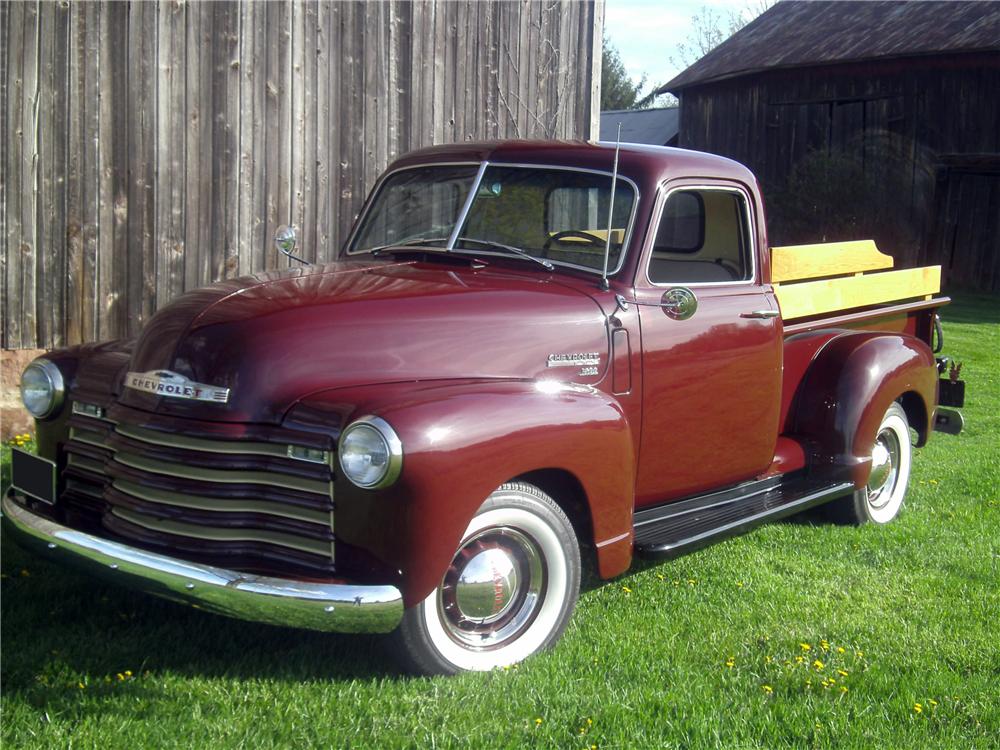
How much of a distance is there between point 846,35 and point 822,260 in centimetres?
1740

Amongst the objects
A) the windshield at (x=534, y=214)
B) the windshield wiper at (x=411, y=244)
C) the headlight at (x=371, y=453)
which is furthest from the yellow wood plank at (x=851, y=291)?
the headlight at (x=371, y=453)

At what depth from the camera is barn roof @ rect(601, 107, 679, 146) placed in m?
Result: 28.4

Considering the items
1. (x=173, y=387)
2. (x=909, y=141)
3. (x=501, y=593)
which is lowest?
(x=501, y=593)

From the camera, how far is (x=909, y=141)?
20281mm

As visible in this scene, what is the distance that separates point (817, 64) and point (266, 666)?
2001 centimetres

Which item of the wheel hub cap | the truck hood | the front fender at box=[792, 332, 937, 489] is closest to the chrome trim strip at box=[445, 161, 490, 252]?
the truck hood

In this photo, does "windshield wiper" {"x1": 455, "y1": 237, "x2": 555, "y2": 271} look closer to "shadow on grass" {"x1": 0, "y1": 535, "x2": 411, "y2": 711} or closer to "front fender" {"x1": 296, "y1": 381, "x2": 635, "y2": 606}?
"front fender" {"x1": 296, "y1": 381, "x2": 635, "y2": 606}

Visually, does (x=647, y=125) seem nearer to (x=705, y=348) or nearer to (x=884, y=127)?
(x=884, y=127)

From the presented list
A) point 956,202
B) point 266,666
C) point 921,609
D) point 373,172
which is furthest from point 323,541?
point 956,202

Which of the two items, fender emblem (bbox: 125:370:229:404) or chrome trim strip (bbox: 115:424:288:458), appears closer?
chrome trim strip (bbox: 115:424:288:458)

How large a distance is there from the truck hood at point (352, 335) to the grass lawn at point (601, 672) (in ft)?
2.96

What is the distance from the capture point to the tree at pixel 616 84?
187ft

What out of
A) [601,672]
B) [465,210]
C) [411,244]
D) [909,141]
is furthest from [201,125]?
[909,141]

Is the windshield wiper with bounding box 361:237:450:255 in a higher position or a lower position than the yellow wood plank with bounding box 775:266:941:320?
higher
